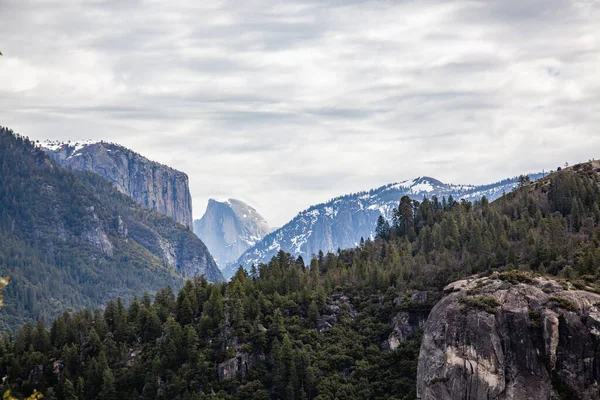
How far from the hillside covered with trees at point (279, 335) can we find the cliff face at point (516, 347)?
7971mm

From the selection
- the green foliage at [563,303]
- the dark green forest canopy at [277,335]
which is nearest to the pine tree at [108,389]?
the dark green forest canopy at [277,335]

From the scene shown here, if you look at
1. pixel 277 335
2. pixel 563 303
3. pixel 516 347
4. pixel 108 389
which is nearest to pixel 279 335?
pixel 277 335

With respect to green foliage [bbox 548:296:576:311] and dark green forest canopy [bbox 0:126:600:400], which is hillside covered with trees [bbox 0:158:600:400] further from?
green foliage [bbox 548:296:576:311]

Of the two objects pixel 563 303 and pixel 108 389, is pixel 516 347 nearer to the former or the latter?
pixel 563 303

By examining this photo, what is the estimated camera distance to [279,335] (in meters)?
167

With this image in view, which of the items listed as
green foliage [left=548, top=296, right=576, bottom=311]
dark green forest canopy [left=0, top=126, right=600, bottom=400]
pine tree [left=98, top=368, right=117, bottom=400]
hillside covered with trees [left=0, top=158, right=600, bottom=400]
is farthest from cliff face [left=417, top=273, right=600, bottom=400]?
pine tree [left=98, top=368, right=117, bottom=400]

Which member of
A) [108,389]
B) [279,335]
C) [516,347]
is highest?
[279,335]

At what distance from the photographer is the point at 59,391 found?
16212 centimetres

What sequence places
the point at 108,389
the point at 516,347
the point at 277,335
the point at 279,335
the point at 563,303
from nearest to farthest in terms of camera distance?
the point at 516,347 → the point at 563,303 → the point at 108,389 → the point at 279,335 → the point at 277,335

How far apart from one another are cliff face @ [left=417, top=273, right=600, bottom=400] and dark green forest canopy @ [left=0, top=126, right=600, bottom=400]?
29.3 ft

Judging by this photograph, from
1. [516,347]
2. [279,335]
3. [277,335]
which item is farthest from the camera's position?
[277,335]

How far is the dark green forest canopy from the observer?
151500 millimetres

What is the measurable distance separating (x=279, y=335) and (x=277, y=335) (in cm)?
56

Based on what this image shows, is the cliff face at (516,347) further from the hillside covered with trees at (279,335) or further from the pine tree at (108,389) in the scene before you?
the pine tree at (108,389)
